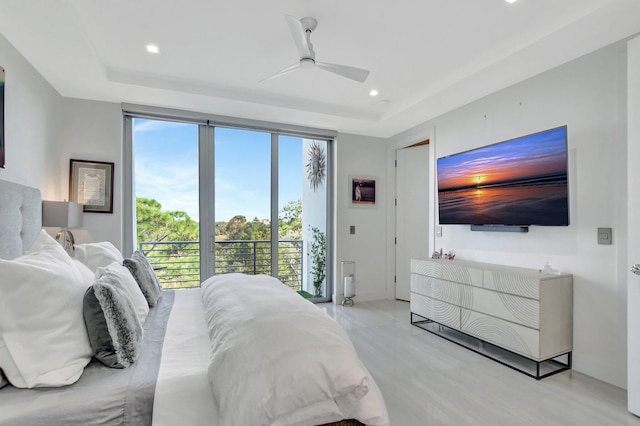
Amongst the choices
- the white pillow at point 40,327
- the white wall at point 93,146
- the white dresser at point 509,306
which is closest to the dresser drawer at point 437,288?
the white dresser at point 509,306

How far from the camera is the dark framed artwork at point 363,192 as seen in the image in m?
4.79

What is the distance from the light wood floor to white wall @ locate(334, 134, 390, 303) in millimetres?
1675

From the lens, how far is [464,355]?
2.85 meters

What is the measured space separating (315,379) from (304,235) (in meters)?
3.91

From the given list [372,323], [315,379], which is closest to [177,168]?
[372,323]

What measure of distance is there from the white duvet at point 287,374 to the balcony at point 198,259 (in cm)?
273

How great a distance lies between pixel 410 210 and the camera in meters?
4.81

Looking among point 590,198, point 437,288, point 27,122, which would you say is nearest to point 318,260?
point 437,288

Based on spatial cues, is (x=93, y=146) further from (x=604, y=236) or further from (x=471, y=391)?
(x=604, y=236)

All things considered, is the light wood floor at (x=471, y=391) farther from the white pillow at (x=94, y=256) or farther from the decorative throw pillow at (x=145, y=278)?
the white pillow at (x=94, y=256)

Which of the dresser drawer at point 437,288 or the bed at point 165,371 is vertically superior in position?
the bed at point 165,371

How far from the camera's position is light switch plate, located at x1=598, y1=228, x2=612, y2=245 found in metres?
2.38

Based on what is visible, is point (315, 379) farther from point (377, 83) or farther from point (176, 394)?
point (377, 83)

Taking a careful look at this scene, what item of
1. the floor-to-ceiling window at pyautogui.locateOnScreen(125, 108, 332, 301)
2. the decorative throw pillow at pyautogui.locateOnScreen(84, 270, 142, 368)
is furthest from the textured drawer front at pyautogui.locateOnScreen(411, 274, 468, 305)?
the decorative throw pillow at pyautogui.locateOnScreen(84, 270, 142, 368)
